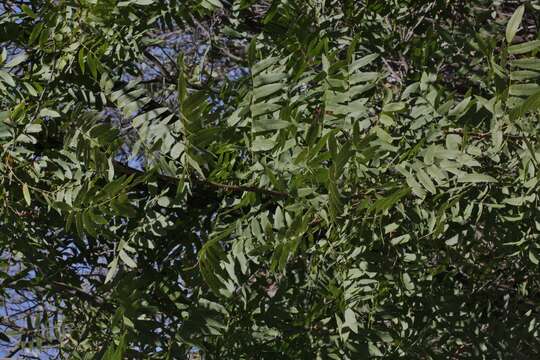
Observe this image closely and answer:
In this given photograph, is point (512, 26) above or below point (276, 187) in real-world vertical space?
below

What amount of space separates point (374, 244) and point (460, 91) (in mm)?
654

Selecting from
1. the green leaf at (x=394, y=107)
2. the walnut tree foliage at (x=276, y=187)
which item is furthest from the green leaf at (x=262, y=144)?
the green leaf at (x=394, y=107)

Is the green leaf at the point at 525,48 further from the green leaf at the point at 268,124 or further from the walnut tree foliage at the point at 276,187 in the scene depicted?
the green leaf at the point at 268,124

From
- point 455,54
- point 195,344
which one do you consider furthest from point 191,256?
point 455,54

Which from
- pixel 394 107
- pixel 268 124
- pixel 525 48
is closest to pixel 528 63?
pixel 525 48

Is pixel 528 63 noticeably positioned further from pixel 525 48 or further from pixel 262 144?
pixel 262 144

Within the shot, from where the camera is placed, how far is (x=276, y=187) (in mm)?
765

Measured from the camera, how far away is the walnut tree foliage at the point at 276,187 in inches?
31.0

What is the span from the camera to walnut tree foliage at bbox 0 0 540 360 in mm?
789

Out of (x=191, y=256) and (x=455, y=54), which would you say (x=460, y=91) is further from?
(x=191, y=256)

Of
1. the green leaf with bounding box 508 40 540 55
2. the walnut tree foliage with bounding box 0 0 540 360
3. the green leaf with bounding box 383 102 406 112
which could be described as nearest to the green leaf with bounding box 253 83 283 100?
the walnut tree foliage with bounding box 0 0 540 360

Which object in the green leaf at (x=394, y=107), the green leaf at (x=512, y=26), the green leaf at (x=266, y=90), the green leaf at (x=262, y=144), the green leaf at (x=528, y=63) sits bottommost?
the green leaf at (x=528, y=63)

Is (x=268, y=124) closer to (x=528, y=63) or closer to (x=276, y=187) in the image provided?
(x=276, y=187)

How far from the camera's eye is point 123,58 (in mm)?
1038
